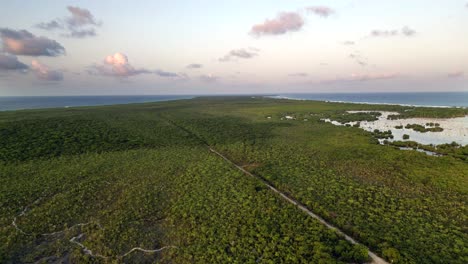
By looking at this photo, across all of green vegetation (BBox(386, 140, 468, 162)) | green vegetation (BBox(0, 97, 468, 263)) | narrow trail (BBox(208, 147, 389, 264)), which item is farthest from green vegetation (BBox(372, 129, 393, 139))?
narrow trail (BBox(208, 147, 389, 264))

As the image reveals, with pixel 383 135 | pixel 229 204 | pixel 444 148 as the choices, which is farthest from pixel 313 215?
pixel 383 135

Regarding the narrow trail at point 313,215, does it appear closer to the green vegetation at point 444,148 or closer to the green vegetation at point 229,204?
the green vegetation at point 229,204

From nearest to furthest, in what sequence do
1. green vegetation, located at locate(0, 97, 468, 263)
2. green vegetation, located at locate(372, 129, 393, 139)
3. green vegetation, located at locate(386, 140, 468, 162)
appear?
green vegetation, located at locate(0, 97, 468, 263)
green vegetation, located at locate(386, 140, 468, 162)
green vegetation, located at locate(372, 129, 393, 139)

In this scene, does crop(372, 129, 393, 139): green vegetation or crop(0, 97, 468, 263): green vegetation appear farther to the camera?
crop(372, 129, 393, 139): green vegetation

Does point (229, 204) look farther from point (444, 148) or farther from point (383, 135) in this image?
point (383, 135)

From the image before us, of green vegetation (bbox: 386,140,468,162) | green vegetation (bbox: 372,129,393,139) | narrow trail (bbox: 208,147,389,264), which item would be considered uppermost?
green vegetation (bbox: 372,129,393,139)

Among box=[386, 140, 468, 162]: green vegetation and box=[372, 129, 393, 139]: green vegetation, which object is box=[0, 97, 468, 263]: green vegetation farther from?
box=[372, 129, 393, 139]: green vegetation

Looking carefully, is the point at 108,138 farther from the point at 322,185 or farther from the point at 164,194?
the point at 322,185

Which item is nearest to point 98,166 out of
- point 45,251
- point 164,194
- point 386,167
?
point 164,194
